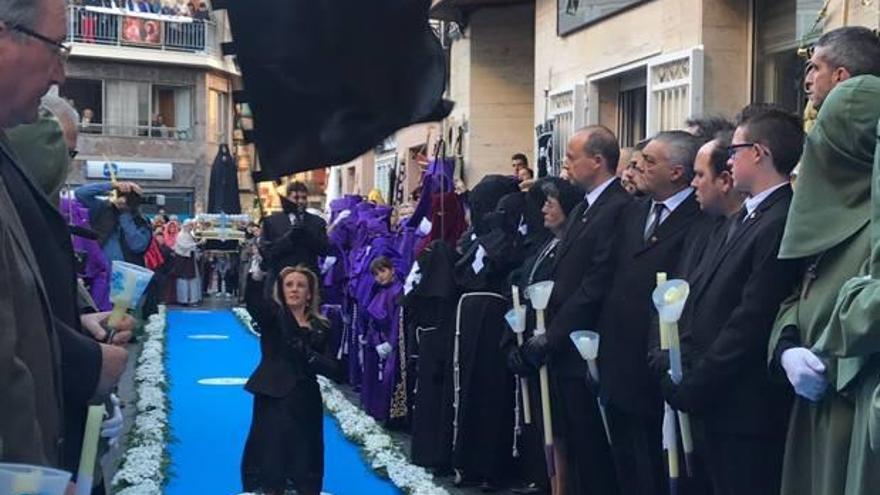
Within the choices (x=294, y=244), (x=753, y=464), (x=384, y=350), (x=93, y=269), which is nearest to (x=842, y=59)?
(x=753, y=464)

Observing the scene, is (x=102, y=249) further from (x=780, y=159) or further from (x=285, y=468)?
(x=780, y=159)

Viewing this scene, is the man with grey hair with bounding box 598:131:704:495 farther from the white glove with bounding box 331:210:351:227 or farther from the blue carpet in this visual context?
the white glove with bounding box 331:210:351:227

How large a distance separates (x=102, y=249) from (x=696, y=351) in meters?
6.97

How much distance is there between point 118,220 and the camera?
1083cm

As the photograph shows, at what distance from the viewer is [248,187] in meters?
2.32

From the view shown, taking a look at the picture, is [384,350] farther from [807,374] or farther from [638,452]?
[807,374]

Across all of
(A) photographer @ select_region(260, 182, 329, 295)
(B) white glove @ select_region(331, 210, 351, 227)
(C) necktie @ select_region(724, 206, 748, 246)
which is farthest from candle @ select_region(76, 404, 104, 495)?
(B) white glove @ select_region(331, 210, 351, 227)

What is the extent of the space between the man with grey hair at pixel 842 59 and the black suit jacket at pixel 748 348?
1.57 feet

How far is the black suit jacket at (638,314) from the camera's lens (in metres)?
5.43

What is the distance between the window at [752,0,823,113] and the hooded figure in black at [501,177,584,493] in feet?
6.94

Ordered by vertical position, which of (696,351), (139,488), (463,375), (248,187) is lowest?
(139,488)

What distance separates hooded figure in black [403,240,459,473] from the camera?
319 inches

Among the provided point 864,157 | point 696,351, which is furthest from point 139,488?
point 864,157

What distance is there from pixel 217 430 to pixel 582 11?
18.1ft
